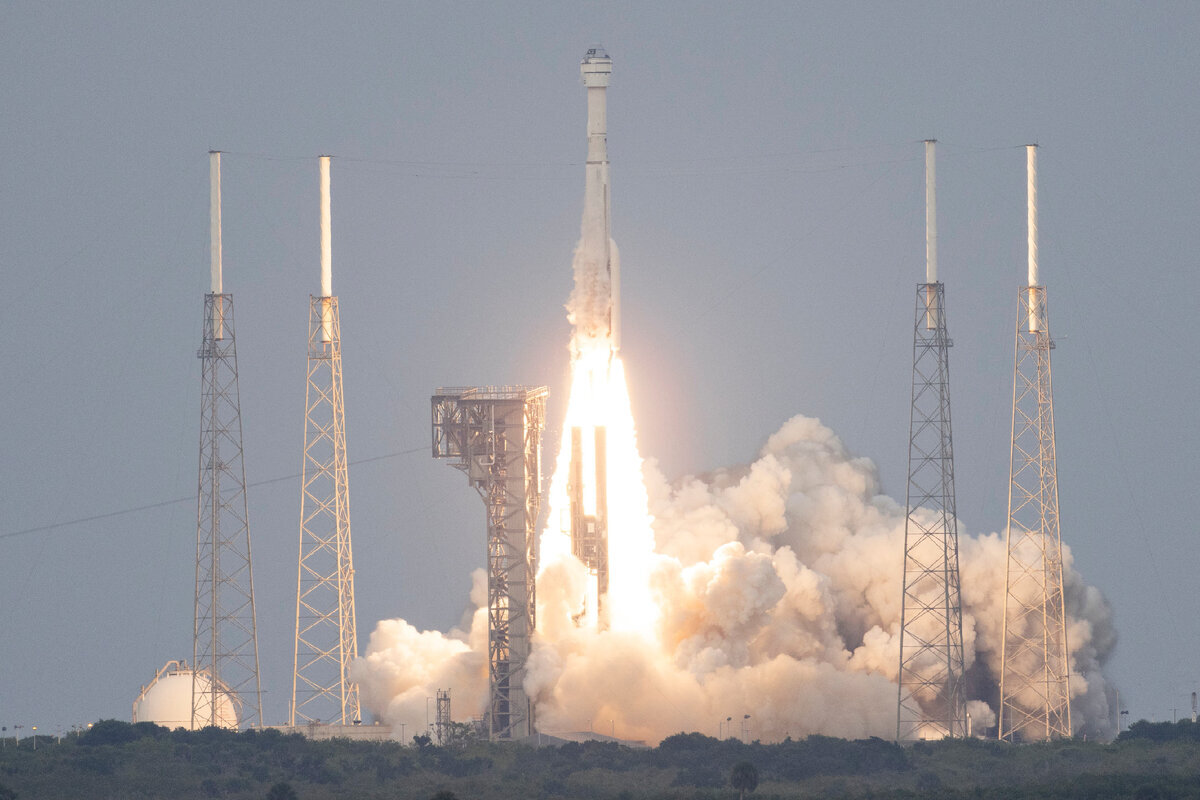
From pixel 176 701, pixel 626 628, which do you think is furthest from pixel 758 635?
pixel 176 701

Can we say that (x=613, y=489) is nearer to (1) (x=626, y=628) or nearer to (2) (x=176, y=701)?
(1) (x=626, y=628)

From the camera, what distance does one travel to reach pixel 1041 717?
130 metres

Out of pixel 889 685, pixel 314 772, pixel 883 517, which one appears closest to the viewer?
pixel 314 772

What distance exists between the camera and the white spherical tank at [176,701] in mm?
126812

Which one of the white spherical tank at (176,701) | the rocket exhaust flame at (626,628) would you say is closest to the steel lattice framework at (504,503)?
the rocket exhaust flame at (626,628)

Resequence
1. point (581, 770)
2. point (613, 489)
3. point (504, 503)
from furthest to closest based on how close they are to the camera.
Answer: point (613, 489), point (504, 503), point (581, 770)

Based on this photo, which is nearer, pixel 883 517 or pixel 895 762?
pixel 895 762

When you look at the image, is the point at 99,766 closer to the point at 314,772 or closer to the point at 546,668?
the point at 314,772

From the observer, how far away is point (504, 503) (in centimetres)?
12244

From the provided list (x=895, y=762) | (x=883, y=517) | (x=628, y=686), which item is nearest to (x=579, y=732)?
(x=628, y=686)

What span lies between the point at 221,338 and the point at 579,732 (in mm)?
16981

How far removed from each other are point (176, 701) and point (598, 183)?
2220cm

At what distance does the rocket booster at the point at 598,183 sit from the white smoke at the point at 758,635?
9961mm

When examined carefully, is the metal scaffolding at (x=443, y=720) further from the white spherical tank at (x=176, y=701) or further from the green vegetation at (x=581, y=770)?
the white spherical tank at (x=176, y=701)
